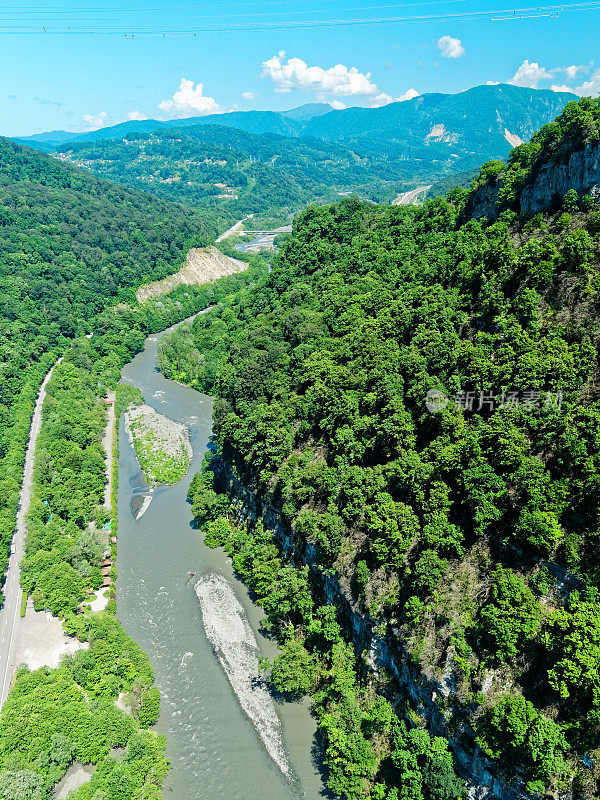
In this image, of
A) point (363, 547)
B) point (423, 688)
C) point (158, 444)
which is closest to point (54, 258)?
point (158, 444)

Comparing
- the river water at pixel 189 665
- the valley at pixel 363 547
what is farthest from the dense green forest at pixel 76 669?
the river water at pixel 189 665

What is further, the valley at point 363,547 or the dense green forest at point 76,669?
the dense green forest at point 76,669

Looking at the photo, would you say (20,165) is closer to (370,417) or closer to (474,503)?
(370,417)

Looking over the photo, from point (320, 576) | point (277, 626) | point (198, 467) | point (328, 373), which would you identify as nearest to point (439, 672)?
point (320, 576)

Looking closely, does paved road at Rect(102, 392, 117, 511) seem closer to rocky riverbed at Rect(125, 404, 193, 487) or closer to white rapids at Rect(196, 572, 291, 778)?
rocky riverbed at Rect(125, 404, 193, 487)

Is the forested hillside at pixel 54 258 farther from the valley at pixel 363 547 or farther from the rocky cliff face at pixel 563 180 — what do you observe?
the rocky cliff face at pixel 563 180

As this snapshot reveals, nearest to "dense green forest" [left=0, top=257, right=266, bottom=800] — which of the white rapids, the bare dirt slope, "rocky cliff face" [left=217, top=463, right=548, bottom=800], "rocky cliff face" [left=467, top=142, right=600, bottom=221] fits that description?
the white rapids

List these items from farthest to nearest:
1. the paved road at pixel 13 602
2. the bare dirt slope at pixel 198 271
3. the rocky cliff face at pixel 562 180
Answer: the bare dirt slope at pixel 198 271, the paved road at pixel 13 602, the rocky cliff face at pixel 562 180
